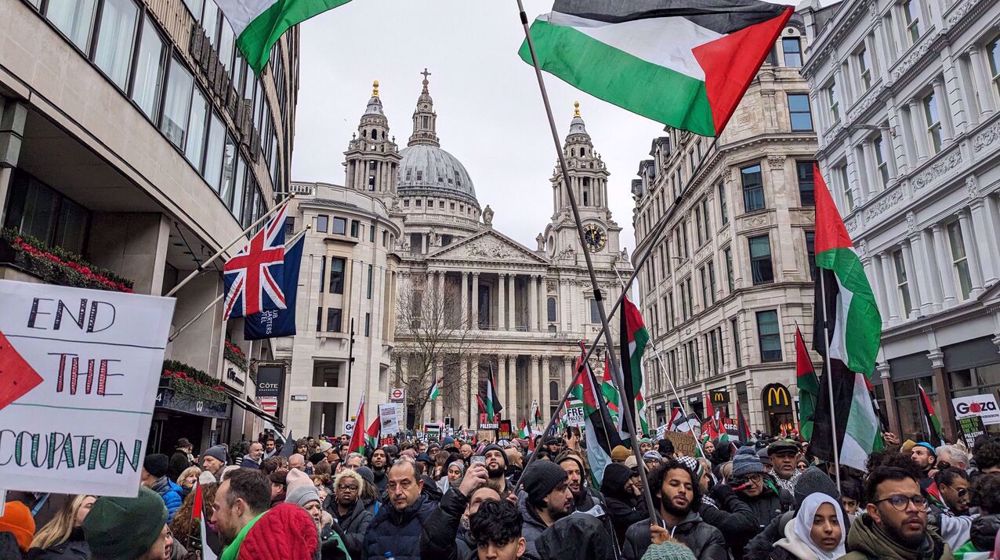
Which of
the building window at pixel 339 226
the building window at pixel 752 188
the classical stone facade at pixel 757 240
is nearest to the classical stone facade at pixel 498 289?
the building window at pixel 339 226

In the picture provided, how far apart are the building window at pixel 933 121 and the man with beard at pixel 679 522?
18.8 metres

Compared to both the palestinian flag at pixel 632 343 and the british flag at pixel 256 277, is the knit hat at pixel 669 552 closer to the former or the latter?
the palestinian flag at pixel 632 343

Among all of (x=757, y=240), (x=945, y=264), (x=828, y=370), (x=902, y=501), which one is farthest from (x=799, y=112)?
(x=902, y=501)

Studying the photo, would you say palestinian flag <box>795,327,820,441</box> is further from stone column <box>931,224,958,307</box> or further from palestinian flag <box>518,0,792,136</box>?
stone column <box>931,224,958,307</box>

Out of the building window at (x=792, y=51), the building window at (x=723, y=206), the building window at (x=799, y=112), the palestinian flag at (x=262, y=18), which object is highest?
the building window at (x=792, y=51)

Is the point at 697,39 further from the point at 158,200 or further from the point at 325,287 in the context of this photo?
the point at 325,287

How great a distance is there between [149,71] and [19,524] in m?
13.0

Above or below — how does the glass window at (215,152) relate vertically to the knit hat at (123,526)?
above

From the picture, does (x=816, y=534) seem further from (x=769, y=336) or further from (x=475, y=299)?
(x=475, y=299)

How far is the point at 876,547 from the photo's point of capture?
3527mm

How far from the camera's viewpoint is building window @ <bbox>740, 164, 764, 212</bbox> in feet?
107

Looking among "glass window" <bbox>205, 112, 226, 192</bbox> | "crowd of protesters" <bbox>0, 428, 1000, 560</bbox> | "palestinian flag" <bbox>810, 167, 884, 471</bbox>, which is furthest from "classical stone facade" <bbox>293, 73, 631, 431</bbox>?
"crowd of protesters" <bbox>0, 428, 1000, 560</bbox>

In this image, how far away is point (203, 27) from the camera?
17.2 m

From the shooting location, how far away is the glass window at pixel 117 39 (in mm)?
12117
